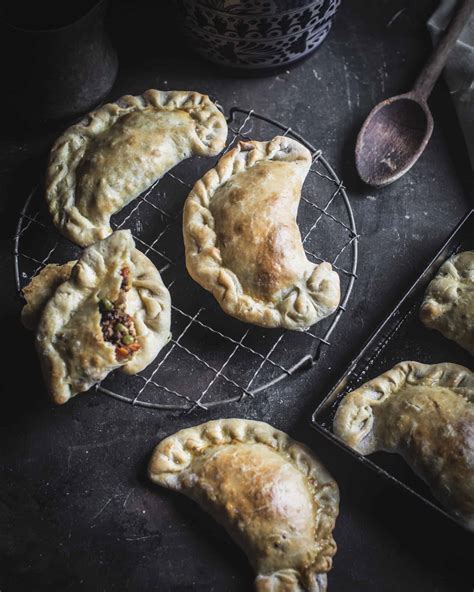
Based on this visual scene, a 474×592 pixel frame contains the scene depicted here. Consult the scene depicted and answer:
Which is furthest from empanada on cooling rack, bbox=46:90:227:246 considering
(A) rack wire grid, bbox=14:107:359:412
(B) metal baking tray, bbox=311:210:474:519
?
(B) metal baking tray, bbox=311:210:474:519

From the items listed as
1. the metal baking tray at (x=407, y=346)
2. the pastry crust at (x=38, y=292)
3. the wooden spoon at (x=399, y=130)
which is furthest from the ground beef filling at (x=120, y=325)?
the wooden spoon at (x=399, y=130)

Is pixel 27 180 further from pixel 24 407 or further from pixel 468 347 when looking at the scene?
pixel 468 347

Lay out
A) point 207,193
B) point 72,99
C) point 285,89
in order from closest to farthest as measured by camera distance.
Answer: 1. point 207,193
2. point 72,99
3. point 285,89

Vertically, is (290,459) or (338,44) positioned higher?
(338,44)

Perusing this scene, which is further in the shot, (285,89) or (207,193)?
(285,89)

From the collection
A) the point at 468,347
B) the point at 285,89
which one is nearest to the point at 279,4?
the point at 285,89

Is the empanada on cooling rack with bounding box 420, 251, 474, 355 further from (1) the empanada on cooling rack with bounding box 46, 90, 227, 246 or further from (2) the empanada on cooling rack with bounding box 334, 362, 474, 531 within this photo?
(1) the empanada on cooling rack with bounding box 46, 90, 227, 246

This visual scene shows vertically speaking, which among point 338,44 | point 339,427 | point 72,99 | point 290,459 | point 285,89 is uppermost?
point 338,44
